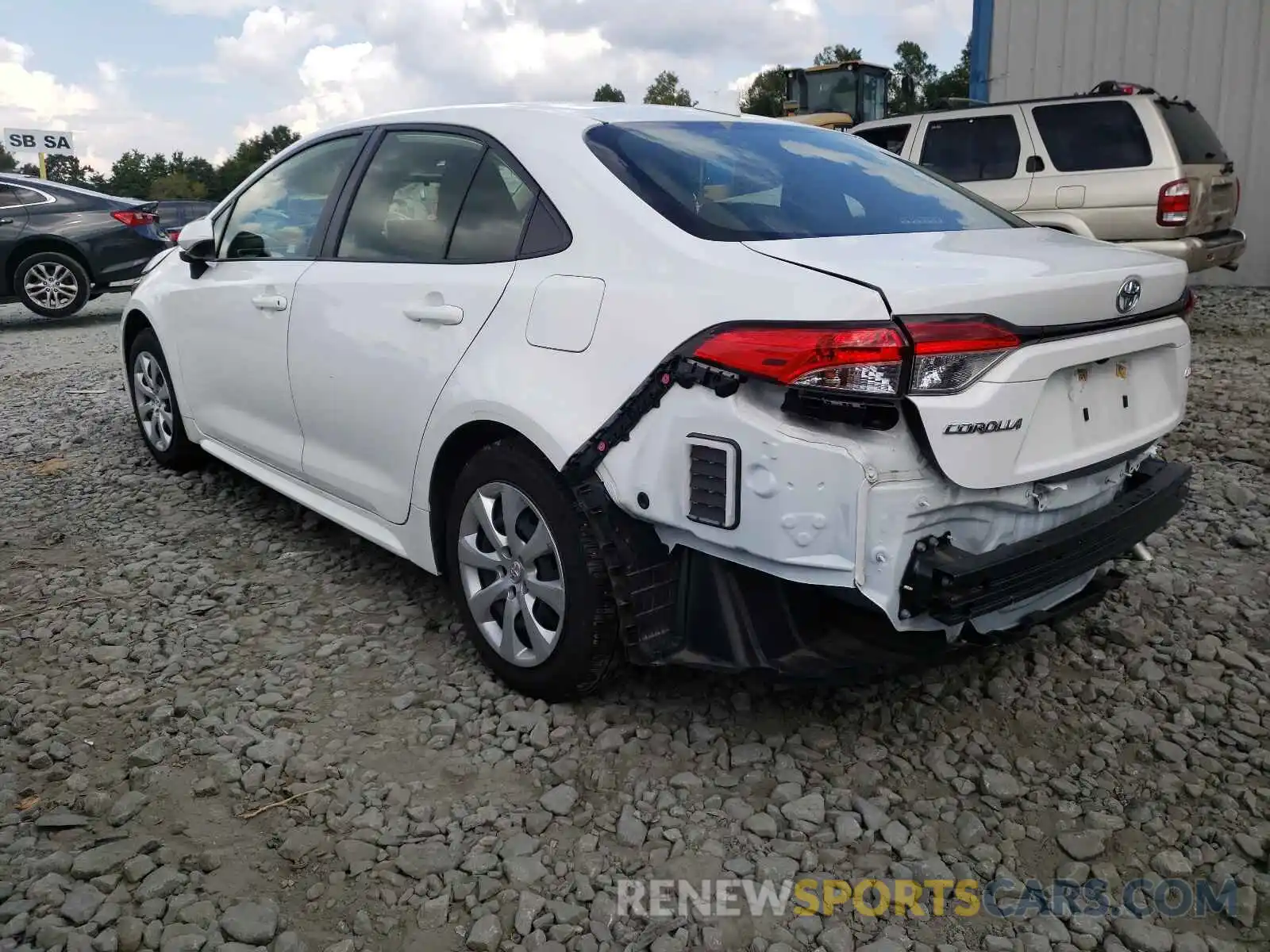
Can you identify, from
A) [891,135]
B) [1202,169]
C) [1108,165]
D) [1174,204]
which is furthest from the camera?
[891,135]

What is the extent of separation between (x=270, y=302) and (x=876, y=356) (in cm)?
246

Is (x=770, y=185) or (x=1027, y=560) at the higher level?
(x=770, y=185)

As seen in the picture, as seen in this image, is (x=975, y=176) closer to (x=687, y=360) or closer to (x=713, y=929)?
(x=687, y=360)

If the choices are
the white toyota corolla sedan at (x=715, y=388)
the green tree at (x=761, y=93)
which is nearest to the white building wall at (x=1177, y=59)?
the white toyota corolla sedan at (x=715, y=388)

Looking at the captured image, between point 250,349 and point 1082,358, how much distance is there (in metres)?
2.96

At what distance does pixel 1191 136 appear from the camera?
8.56m

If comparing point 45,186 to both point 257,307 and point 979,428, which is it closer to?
point 257,307

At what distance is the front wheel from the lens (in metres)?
2.68

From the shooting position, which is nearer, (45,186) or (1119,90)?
(1119,90)

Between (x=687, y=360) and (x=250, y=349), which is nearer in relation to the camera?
(x=687, y=360)

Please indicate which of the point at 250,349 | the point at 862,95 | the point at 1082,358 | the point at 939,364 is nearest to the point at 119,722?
the point at 250,349

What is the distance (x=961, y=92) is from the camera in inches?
2462

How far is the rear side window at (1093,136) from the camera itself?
838 cm

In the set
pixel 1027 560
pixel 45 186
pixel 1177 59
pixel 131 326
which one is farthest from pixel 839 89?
pixel 1027 560
